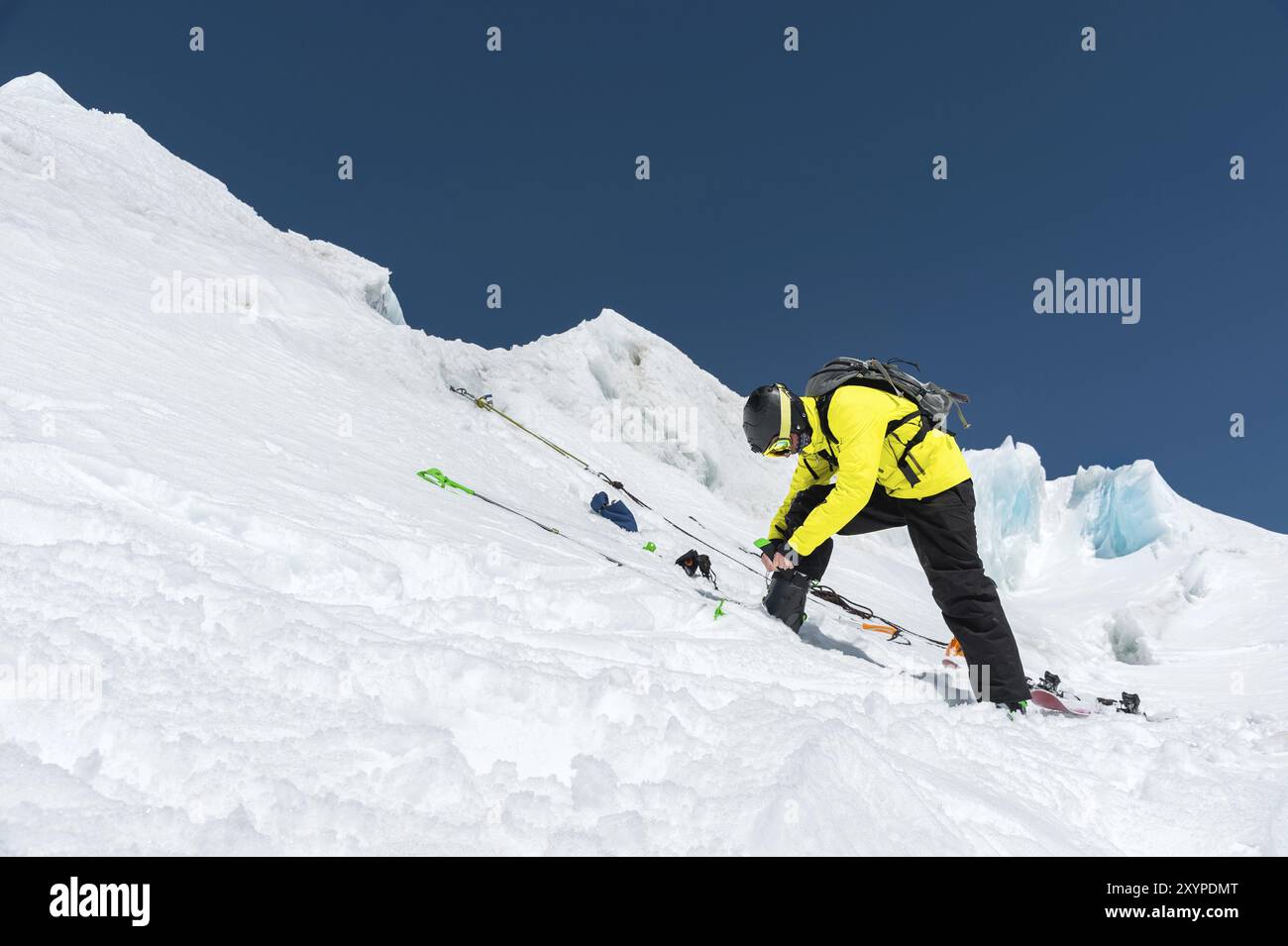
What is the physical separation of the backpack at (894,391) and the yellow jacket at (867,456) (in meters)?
0.03

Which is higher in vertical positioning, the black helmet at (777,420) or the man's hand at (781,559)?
the black helmet at (777,420)

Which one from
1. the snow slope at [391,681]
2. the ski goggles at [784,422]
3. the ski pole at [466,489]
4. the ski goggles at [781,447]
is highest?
the ski goggles at [784,422]

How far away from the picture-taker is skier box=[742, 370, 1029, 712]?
392 cm

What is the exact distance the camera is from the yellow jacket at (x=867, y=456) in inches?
159

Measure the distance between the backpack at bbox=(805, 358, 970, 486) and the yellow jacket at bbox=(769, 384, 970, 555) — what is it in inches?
1.1

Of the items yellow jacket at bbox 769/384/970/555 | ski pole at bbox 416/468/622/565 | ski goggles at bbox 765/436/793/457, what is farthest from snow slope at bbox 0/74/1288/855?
ski goggles at bbox 765/436/793/457

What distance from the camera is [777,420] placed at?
440 centimetres

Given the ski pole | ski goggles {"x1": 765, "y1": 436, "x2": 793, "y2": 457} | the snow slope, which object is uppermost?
ski goggles {"x1": 765, "y1": 436, "x2": 793, "y2": 457}

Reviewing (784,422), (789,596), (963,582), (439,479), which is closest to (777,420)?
(784,422)

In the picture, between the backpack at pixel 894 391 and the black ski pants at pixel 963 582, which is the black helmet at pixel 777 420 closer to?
the backpack at pixel 894 391

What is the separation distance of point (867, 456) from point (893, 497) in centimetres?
57

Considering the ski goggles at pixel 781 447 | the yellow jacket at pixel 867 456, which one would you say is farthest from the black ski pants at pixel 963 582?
the ski goggles at pixel 781 447

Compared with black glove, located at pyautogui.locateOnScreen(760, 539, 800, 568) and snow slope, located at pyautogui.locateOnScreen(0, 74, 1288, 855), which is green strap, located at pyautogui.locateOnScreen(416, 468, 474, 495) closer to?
snow slope, located at pyautogui.locateOnScreen(0, 74, 1288, 855)
